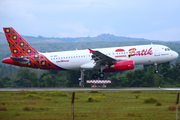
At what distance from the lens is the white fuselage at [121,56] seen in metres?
44.8

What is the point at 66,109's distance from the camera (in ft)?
66.0

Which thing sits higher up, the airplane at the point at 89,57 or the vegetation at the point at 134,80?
the airplane at the point at 89,57

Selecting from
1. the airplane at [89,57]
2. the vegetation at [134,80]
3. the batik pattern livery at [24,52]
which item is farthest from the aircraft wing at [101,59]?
the vegetation at [134,80]

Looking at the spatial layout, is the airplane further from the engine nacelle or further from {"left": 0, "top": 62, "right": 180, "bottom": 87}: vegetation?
{"left": 0, "top": 62, "right": 180, "bottom": 87}: vegetation

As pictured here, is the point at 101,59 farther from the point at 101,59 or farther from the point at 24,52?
the point at 24,52

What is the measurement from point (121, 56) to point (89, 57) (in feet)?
18.2

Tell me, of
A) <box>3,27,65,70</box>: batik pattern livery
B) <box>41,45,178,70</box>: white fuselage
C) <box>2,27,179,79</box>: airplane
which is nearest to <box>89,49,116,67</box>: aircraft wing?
<box>2,27,179,79</box>: airplane

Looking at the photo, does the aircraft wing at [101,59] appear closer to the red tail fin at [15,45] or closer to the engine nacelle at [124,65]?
the engine nacelle at [124,65]

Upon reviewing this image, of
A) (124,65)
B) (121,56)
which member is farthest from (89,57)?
(124,65)

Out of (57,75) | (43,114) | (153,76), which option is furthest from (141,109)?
(57,75)

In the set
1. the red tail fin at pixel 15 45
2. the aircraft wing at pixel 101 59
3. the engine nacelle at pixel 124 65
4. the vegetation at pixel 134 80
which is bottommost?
the vegetation at pixel 134 80

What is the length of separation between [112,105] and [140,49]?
2454 cm

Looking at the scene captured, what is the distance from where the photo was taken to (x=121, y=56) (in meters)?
44.8

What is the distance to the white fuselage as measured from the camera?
44.8m
